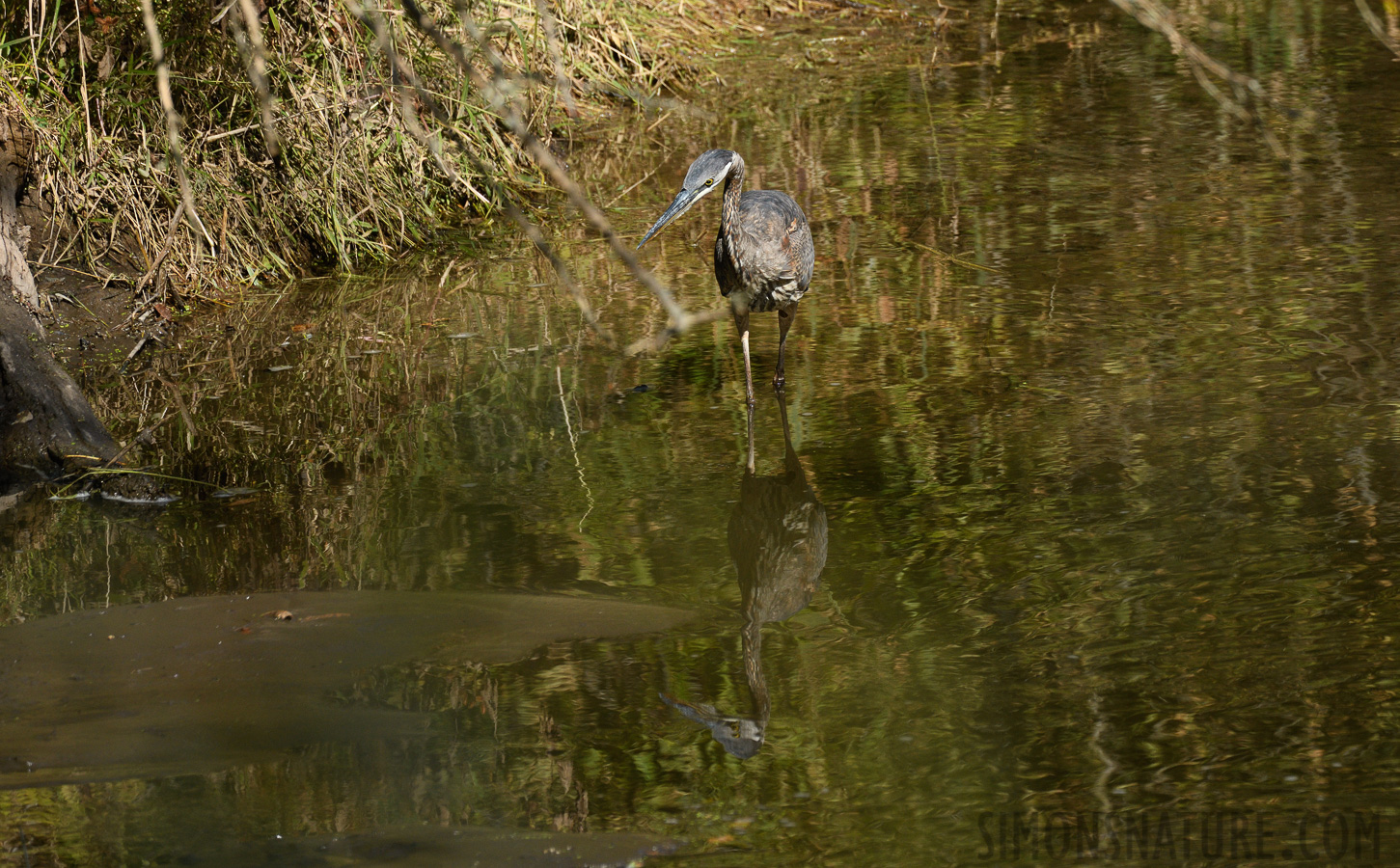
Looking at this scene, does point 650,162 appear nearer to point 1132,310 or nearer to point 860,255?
point 860,255

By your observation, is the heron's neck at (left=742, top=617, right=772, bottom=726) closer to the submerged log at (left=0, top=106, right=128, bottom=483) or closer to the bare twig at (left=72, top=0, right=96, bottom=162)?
the submerged log at (left=0, top=106, right=128, bottom=483)

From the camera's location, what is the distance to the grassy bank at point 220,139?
799 centimetres

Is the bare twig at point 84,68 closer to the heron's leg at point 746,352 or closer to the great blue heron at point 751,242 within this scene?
the great blue heron at point 751,242

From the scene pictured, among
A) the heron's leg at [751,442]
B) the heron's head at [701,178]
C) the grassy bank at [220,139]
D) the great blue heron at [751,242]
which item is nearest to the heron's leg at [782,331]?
the great blue heron at [751,242]

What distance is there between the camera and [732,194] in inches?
249

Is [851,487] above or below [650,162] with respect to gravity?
below

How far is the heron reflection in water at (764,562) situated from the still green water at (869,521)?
0.02 m

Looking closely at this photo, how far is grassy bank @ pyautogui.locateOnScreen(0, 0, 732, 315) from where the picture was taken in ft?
26.2

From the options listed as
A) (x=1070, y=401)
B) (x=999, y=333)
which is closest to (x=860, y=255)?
(x=999, y=333)

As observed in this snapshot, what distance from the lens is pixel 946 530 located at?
5094 mm

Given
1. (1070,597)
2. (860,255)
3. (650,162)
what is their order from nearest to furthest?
(1070,597), (860,255), (650,162)

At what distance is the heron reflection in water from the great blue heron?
2.21 feet

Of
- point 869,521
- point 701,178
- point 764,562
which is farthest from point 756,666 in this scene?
point 701,178

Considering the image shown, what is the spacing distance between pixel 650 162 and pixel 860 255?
2.79m
